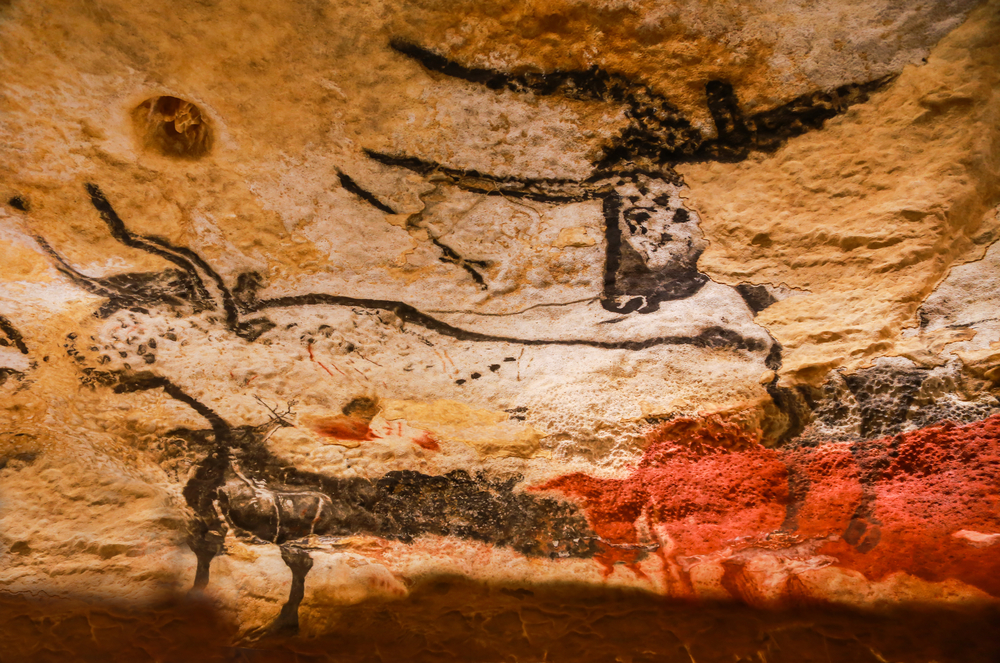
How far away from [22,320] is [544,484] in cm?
145

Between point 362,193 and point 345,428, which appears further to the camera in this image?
point 345,428

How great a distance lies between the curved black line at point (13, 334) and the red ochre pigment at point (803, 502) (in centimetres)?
144

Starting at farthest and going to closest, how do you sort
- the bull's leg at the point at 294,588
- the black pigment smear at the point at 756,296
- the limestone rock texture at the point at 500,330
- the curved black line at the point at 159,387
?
the bull's leg at the point at 294,588 < the curved black line at the point at 159,387 < the black pigment smear at the point at 756,296 < the limestone rock texture at the point at 500,330

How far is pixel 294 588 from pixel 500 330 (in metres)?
1.04

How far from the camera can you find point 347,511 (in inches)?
62.8

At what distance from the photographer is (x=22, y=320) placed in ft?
4.32

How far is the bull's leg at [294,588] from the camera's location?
1.56 metres

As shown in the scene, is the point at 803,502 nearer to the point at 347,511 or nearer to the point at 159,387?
the point at 347,511

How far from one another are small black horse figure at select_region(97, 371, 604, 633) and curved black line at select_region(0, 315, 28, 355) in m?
0.54

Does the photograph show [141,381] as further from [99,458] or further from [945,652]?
[945,652]

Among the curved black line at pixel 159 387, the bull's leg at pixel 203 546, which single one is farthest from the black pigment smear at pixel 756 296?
the bull's leg at pixel 203 546

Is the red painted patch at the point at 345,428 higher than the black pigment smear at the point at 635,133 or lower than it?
lower

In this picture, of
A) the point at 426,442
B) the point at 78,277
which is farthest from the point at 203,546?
the point at 78,277

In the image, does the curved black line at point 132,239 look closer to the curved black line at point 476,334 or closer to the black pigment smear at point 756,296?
the curved black line at point 476,334
